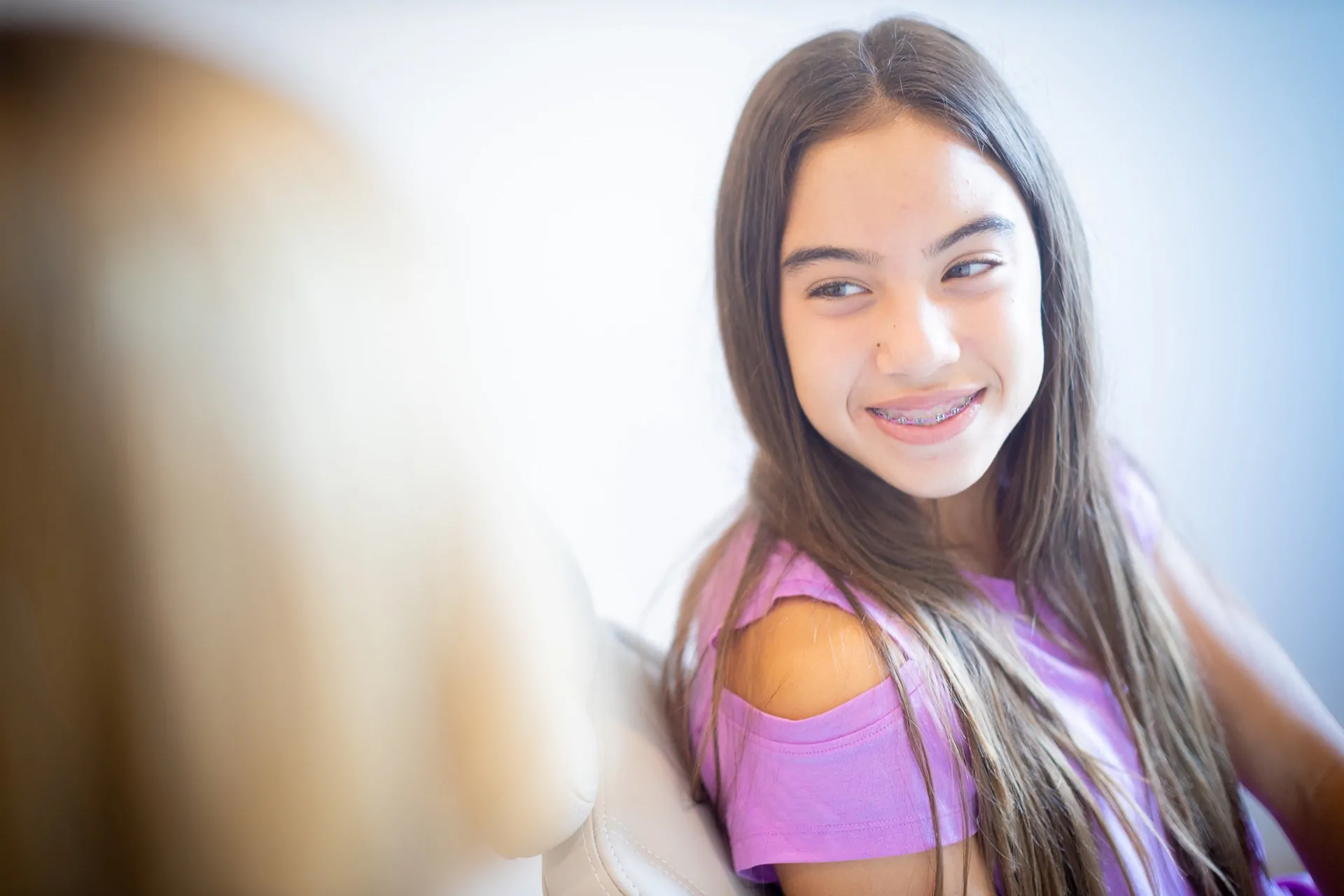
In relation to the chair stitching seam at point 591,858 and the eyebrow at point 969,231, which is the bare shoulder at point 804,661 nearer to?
the chair stitching seam at point 591,858

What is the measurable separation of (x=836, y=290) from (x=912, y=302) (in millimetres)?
70

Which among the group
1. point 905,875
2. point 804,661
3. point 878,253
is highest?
point 878,253

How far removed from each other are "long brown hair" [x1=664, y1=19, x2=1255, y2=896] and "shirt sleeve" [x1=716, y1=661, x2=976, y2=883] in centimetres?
2

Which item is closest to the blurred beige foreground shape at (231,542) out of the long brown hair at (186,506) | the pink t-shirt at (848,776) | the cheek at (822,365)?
the long brown hair at (186,506)

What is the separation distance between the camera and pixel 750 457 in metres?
1.02

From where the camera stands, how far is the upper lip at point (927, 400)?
71cm

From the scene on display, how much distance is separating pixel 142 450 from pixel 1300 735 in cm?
119

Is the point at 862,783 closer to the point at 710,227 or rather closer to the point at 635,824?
the point at 635,824

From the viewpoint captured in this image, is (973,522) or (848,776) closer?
(848,776)

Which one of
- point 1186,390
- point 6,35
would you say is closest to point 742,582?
point 6,35

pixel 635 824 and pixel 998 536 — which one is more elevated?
pixel 998 536

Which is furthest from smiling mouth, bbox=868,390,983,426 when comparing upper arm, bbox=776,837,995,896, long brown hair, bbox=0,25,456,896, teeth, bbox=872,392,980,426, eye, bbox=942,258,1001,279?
long brown hair, bbox=0,25,456,896

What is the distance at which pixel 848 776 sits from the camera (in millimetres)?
640

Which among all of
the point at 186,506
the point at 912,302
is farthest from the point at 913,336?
the point at 186,506
